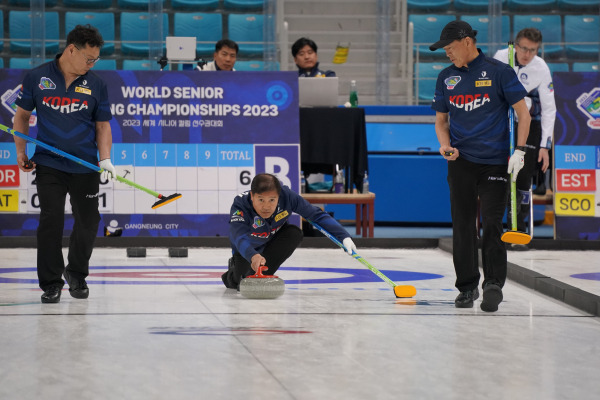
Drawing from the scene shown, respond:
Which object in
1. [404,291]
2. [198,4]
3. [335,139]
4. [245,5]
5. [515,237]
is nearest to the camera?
[515,237]

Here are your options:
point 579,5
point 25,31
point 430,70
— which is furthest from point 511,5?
point 25,31

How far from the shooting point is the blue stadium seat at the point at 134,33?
11.6 metres

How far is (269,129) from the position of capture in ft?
28.7

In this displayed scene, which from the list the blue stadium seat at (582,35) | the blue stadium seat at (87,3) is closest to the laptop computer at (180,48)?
the blue stadium seat at (87,3)

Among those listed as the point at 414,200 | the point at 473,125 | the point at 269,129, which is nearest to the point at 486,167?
the point at 473,125

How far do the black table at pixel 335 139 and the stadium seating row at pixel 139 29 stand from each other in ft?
10.3

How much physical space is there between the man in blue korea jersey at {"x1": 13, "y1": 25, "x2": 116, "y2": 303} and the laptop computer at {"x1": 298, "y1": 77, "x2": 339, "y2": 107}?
4.13 meters

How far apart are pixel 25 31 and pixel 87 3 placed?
179 cm

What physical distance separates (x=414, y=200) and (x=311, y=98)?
2319 mm

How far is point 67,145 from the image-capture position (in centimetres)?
525

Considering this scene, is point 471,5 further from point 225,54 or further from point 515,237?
point 515,237

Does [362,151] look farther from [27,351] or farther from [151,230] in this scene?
[27,351]

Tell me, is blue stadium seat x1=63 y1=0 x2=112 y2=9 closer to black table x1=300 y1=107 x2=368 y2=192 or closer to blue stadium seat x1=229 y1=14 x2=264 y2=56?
blue stadium seat x1=229 y1=14 x2=264 y2=56

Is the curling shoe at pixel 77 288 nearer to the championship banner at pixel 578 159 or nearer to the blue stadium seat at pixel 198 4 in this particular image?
the championship banner at pixel 578 159
